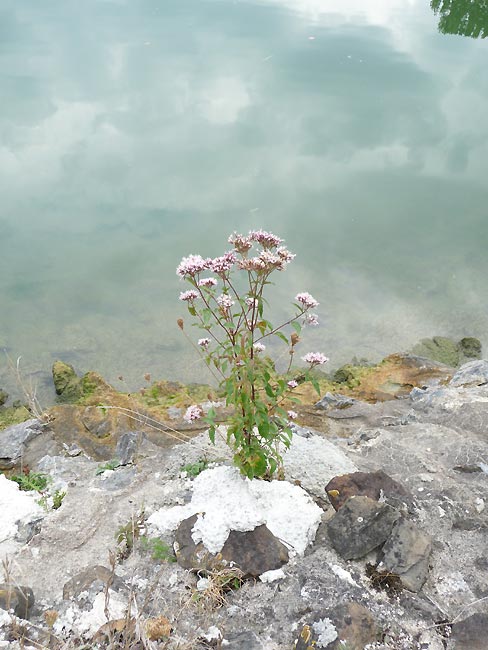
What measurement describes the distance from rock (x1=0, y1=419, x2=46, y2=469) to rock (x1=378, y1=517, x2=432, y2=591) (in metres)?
3.24

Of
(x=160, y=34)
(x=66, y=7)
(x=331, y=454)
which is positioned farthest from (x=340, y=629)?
(x=66, y=7)

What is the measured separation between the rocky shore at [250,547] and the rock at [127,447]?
0.06 feet

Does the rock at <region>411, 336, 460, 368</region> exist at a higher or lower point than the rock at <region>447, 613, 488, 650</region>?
lower

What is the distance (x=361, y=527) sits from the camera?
10.0 feet

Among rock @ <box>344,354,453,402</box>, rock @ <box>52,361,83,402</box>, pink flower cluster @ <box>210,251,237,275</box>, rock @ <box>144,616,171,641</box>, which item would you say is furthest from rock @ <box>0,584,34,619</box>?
rock @ <box>344,354,453,402</box>

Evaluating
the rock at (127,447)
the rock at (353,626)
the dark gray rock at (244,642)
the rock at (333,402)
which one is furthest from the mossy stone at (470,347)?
the dark gray rock at (244,642)

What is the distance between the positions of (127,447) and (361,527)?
90.2 inches

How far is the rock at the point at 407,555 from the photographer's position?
115 inches

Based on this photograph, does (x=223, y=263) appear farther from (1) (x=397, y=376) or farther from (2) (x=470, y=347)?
(2) (x=470, y=347)

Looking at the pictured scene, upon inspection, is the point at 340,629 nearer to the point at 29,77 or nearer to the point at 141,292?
the point at 141,292

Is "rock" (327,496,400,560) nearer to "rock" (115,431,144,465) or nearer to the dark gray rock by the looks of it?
the dark gray rock

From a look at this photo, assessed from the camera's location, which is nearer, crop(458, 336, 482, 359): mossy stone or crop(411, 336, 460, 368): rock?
crop(411, 336, 460, 368): rock

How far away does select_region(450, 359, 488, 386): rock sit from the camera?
6152 millimetres

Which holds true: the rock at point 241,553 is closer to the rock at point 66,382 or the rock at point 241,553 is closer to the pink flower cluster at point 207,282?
the pink flower cluster at point 207,282
